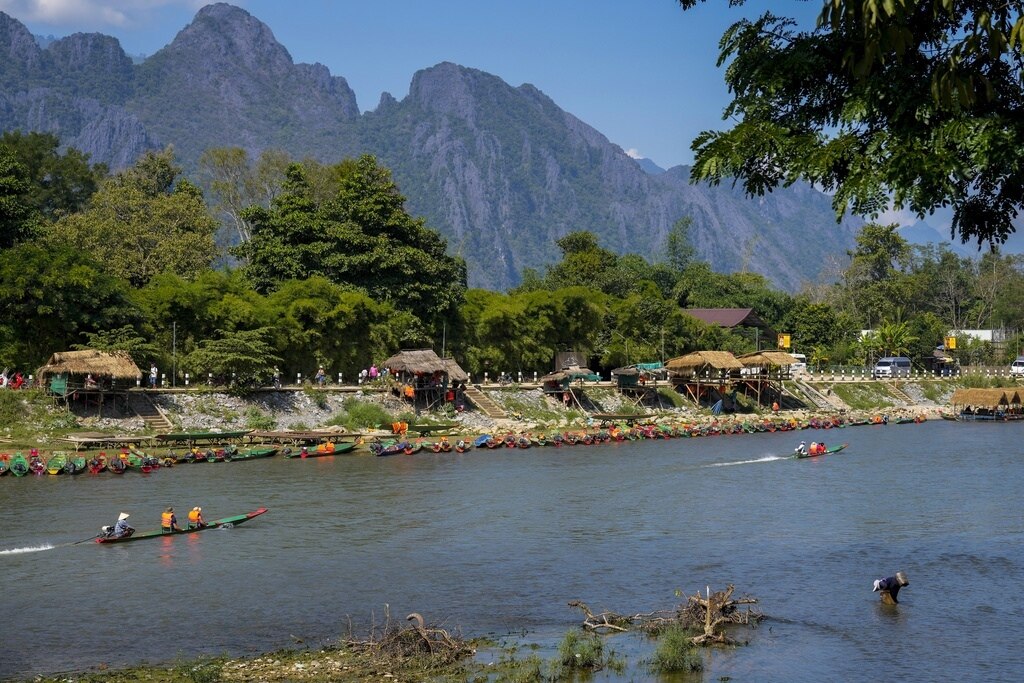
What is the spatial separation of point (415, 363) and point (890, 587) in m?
40.5

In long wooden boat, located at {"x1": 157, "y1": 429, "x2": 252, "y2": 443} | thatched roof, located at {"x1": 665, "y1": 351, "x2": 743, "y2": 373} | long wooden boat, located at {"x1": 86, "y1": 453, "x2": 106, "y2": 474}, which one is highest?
thatched roof, located at {"x1": 665, "y1": 351, "x2": 743, "y2": 373}

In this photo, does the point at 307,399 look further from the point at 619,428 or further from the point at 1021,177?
the point at 1021,177

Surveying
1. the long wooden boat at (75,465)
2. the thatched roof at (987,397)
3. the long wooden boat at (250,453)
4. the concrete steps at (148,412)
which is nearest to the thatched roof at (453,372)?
the long wooden boat at (250,453)

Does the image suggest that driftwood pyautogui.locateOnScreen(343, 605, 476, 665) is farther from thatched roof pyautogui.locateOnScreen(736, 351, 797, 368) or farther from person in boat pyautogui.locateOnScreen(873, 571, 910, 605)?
thatched roof pyautogui.locateOnScreen(736, 351, 797, 368)

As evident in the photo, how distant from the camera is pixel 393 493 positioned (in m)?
41.6

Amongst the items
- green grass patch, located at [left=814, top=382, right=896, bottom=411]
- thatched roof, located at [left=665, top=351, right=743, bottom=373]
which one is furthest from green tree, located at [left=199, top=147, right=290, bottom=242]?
green grass patch, located at [left=814, top=382, right=896, bottom=411]

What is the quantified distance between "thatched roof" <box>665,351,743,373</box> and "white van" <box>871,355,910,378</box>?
991 inches

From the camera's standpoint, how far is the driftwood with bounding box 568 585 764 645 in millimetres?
21375

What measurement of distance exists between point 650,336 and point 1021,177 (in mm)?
72781

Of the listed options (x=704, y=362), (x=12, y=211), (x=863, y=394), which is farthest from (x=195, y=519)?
(x=863, y=394)

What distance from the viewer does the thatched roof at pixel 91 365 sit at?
49500mm

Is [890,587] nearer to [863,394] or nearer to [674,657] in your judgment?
[674,657]

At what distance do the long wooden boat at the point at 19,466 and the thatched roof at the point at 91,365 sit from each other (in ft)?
23.4

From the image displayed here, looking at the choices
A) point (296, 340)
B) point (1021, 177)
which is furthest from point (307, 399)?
point (1021, 177)
